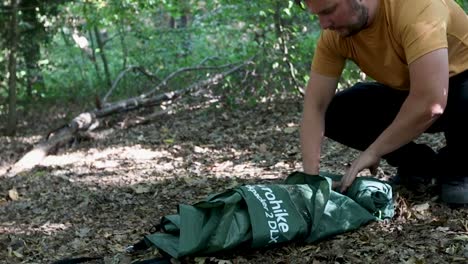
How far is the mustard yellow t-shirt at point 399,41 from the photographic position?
7.14 feet

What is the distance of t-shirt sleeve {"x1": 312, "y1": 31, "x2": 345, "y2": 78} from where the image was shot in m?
2.59

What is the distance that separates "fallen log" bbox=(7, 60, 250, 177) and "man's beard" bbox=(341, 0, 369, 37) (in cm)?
350

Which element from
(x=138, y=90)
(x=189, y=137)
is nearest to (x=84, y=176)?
(x=189, y=137)

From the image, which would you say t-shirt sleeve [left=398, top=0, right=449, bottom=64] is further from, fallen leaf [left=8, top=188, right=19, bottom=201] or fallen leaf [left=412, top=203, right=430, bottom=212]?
fallen leaf [left=8, top=188, right=19, bottom=201]

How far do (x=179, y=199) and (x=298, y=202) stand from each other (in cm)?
126

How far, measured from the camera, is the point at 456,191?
8.49 feet

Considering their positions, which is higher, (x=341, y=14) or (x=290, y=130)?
(x=341, y=14)

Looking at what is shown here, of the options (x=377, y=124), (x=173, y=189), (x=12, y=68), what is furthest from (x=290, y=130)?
(x=12, y=68)

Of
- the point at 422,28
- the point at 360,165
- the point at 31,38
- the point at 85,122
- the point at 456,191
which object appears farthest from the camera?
the point at 31,38

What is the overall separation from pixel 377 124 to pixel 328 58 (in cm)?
48

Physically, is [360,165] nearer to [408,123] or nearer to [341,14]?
[408,123]

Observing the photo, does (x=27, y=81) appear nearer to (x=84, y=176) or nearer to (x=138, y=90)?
(x=138, y=90)

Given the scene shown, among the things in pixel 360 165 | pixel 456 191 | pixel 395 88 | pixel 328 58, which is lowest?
pixel 456 191

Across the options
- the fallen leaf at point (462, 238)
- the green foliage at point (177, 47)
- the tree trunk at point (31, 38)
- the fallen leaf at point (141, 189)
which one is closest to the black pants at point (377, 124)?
the fallen leaf at point (462, 238)
